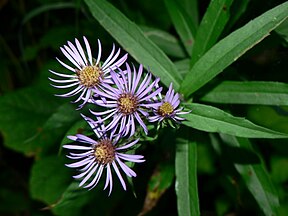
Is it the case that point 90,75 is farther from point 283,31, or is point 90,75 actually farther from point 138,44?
point 283,31

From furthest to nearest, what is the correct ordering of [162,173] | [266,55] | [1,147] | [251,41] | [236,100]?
[1,147], [266,55], [162,173], [236,100], [251,41]

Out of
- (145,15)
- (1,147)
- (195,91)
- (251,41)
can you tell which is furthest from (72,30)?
(251,41)

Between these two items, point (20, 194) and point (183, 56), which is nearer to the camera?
point (183, 56)

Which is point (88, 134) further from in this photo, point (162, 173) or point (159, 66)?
point (162, 173)

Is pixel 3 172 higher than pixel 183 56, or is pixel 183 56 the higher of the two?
pixel 183 56

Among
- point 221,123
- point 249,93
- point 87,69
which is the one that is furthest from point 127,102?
point 249,93

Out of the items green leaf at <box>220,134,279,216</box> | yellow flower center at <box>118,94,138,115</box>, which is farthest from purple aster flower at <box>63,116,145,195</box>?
green leaf at <box>220,134,279,216</box>
